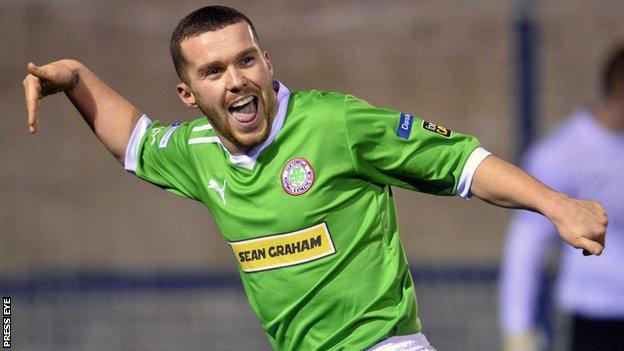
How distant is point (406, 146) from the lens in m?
3.94

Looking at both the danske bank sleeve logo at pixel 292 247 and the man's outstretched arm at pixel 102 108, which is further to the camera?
the man's outstretched arm at pixel 102 108

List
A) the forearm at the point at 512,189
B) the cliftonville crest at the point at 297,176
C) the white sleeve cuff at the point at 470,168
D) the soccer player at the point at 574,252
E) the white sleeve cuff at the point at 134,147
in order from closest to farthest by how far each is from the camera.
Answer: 1. the forearm at the point at 512,189
2. the white sleeve cuff at the point at 470,168
3. the cliftonville crest at the point at 297,176
4. the white sleeve cuff at the point at 134,147
5. the soccer player at the point at 574,252

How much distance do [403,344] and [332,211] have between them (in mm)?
448

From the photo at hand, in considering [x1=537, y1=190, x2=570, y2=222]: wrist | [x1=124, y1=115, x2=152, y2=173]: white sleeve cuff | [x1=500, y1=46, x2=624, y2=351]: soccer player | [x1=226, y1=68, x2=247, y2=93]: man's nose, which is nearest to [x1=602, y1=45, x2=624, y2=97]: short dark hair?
[x1=500, y1=46, x2=624, y2=351]: soccer player

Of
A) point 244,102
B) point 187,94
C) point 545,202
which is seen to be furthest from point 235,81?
point 545,202

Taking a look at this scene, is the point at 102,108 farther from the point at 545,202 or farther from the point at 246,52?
the point at 545,202

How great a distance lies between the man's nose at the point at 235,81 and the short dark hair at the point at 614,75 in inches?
109

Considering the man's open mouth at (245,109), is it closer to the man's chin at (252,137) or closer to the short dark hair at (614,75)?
the man's chin at (252,137)

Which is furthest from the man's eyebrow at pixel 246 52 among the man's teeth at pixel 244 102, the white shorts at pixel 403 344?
the white shorts at pixel 403 344

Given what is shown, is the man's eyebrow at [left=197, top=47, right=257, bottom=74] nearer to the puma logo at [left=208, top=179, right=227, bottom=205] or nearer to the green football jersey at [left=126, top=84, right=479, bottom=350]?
the green football jersey at [left=126, top=84, right=479, bottom=350]

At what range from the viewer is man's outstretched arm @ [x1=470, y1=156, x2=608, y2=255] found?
11.9ft

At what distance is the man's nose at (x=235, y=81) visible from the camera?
13.1 ft

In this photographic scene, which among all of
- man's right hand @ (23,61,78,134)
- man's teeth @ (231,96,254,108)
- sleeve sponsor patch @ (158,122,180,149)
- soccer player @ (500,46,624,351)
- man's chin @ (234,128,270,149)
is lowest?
soccer player @ (500,46,624,351)

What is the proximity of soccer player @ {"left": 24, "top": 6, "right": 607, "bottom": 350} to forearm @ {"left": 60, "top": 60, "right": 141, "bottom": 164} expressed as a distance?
0.56m
